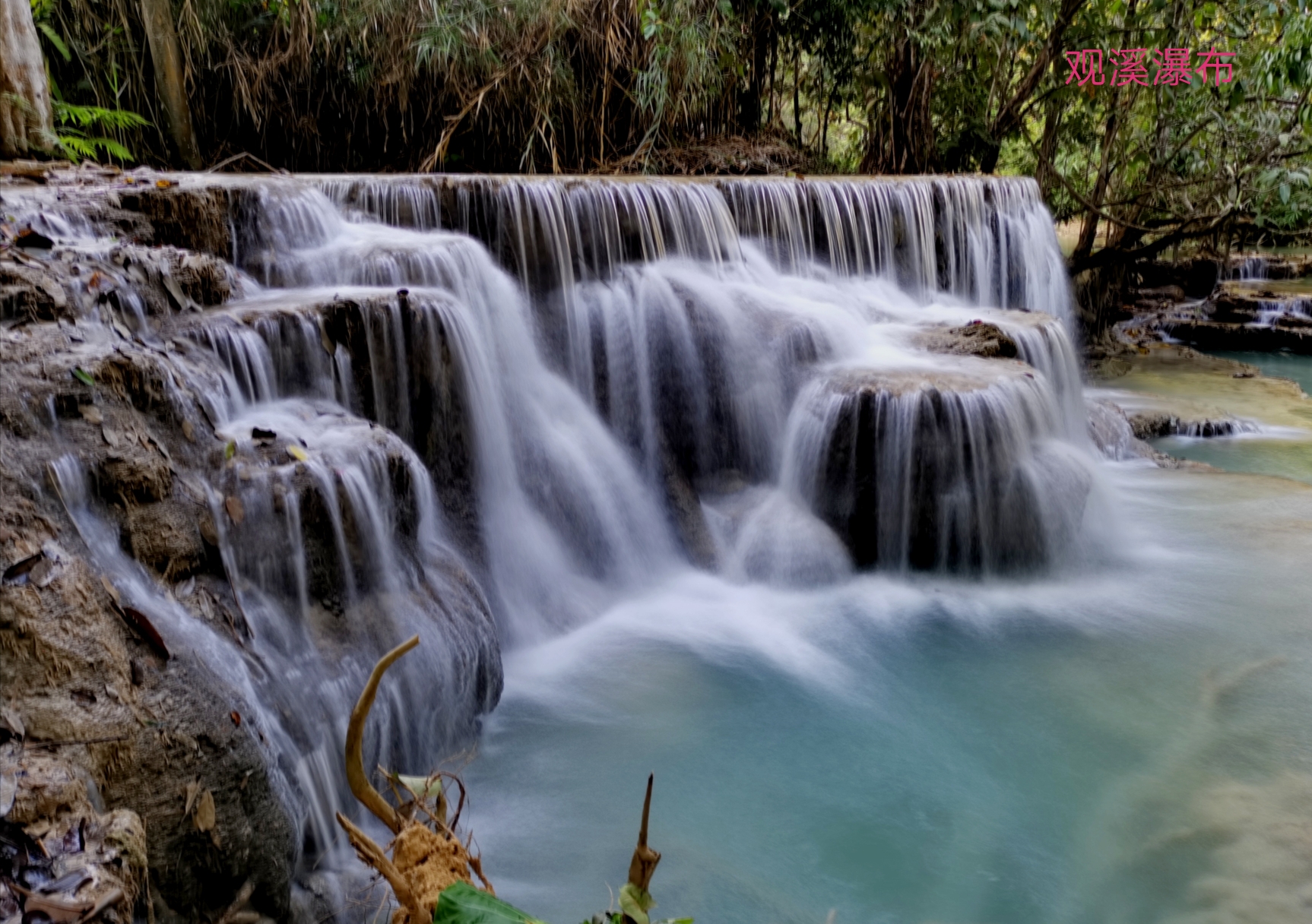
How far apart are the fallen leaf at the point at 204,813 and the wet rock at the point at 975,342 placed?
5.58 meters

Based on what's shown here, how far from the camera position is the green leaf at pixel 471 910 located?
1491 mm

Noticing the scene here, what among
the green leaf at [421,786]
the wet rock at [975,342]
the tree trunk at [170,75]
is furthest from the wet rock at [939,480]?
the tree trunk at [170,75]

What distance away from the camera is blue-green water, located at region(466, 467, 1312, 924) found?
3.29 metres

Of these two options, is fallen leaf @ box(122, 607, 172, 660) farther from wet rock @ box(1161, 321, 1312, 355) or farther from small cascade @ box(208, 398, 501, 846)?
wet rock @ box(1161, 321, 1312, 355)

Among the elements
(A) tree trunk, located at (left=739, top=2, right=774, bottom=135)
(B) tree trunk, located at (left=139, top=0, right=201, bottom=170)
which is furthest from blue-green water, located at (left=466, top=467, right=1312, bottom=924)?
(A) tree trunk, located at (left=739, top=2, right=774, bottom=135)

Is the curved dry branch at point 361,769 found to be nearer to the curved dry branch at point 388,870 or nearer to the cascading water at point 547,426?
the curved dry branch at point 388,870

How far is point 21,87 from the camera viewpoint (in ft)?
19.5

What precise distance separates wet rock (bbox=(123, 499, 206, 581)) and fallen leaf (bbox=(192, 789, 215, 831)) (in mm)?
797

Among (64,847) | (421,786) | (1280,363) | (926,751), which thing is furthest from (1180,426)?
(64,847)

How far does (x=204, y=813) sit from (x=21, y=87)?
5.46 meters

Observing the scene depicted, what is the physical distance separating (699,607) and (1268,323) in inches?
465

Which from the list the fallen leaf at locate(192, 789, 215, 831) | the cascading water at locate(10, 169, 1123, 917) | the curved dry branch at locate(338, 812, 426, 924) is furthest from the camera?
the cascading water at locate(10, 169, 1123, 917)

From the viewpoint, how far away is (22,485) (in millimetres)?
2627

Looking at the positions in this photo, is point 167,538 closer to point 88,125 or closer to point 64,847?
point 64,847
